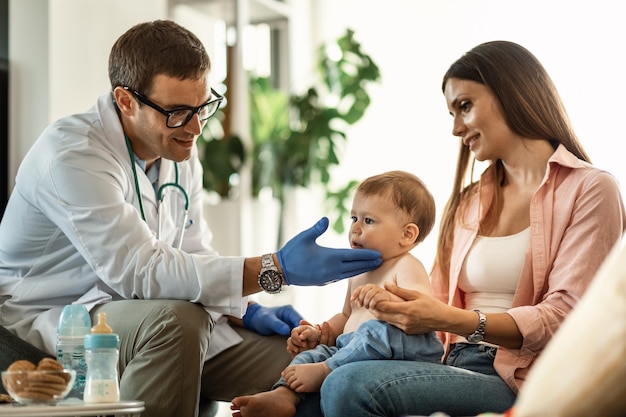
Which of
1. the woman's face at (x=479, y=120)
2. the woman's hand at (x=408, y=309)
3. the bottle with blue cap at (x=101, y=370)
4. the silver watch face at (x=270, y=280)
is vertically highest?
the woman's face at (x=479, y=120)

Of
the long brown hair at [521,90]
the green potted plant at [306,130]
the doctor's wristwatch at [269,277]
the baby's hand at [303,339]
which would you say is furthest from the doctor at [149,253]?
the green potted plant at [306,130]

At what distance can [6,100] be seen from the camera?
129 inches

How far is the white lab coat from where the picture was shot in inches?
74.6

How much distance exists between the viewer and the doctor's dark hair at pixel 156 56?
2.12 m

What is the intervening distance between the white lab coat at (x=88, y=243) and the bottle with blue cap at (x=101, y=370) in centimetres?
45

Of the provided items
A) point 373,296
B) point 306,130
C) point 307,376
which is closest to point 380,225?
point 373,296

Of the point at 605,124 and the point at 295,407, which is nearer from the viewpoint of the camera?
the point at 295,407

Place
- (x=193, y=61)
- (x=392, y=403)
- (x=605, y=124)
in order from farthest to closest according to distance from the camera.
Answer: (x=605, y=124) < (x=193, y=61) < (x=392, y=403)

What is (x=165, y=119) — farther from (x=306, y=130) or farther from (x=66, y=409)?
(x=306, y=130)

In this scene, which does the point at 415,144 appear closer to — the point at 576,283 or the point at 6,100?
the point at 6,100

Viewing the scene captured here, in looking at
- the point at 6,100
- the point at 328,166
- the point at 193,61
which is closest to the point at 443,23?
the point at 328,166

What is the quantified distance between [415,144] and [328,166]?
61 centimetres

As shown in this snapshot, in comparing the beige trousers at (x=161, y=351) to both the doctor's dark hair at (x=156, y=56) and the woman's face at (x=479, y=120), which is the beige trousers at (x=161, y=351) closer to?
the doctor's dark hair at (x=156, y=56)

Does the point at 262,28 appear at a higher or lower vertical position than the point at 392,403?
higher
